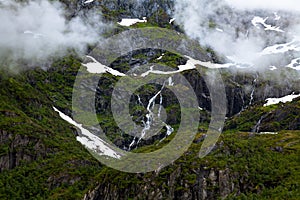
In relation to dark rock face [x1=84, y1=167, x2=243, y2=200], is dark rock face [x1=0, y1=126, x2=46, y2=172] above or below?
below

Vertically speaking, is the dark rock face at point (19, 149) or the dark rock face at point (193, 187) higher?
the dark rock face at point (193, 187)

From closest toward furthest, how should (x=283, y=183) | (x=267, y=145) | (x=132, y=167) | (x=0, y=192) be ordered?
(x=283, y=183) < (x=132, y=167) < (x=267, y=145) < (x=0, y=192)

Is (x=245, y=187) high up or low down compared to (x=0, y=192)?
up

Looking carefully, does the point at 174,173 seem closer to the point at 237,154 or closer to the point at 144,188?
the point at 144,188

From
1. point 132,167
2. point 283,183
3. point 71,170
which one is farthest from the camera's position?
point 71,170

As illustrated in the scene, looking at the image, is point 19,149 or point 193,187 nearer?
point 193,187

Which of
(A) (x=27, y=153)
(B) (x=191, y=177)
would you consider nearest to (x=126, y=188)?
(B) (x=191, y=177)

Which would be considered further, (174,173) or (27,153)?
(27,153)

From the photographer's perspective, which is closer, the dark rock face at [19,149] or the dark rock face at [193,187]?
the dark rock face at [193,187]

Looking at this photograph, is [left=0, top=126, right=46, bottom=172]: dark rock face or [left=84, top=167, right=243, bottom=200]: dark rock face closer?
[left=84, top=167, right=243, bottom=200]: dark rock face

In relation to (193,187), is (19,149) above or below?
below
